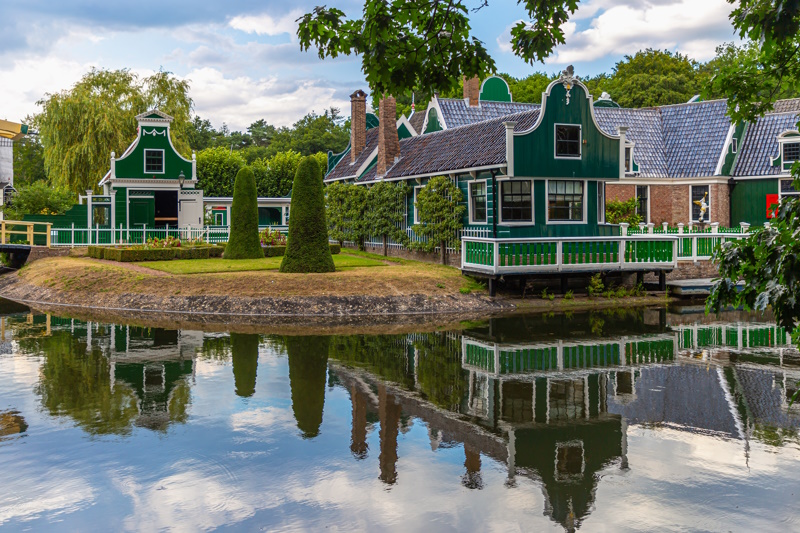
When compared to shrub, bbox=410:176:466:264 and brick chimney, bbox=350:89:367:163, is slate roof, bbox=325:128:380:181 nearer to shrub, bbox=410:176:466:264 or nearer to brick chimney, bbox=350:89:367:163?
brick chimney, bbox=350:89:367:163

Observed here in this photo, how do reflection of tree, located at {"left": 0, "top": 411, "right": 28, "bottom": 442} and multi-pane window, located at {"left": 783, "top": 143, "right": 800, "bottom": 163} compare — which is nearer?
reflection of tree, located at {"left": 0, "top": 411, "right": 28, "bottom": 442}

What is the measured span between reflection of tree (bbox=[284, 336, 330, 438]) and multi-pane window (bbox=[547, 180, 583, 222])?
37.1ft

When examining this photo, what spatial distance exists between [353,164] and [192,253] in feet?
35.5

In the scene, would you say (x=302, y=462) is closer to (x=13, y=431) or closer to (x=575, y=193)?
(x=13, y=431)

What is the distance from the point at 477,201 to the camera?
90.0 feet

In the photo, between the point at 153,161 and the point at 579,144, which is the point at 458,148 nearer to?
the point at 579,144

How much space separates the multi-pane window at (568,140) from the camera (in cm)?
2606

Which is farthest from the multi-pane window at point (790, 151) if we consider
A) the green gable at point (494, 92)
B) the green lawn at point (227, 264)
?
the green lawn at point (227, 264)

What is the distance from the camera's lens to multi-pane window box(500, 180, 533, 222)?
26094 millimetres

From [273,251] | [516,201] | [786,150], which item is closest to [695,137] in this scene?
[786,150]

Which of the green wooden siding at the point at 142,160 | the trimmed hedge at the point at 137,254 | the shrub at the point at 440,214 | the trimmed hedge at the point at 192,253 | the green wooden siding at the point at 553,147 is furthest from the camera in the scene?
the green wooden siding at the point at 142,160

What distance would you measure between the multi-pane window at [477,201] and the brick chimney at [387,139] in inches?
312

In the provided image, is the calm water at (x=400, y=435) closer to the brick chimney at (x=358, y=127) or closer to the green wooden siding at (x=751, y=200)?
the green wooden siding at (x=751, y=200)

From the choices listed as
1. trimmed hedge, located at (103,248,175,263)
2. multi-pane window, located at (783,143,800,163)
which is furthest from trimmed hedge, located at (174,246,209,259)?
multi-pane window, located at (783,143,800,163)
